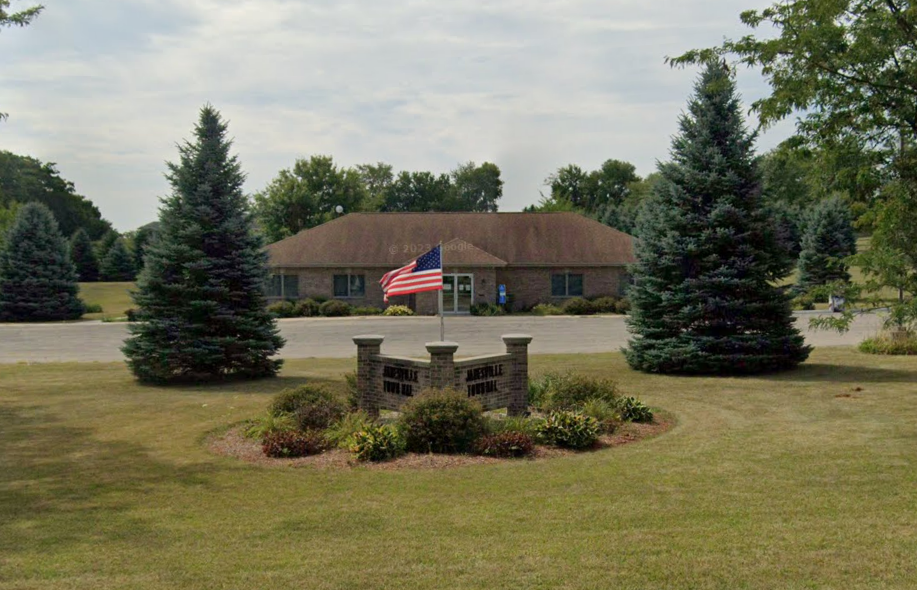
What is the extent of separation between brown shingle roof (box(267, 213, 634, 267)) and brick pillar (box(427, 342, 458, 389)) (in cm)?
3213

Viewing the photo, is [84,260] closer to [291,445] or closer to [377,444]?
[291,445]

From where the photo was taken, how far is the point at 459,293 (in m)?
45.4

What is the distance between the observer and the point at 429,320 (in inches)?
1613

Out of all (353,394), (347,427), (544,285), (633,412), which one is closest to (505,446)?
(347,427)

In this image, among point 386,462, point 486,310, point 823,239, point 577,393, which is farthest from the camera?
point 823,239

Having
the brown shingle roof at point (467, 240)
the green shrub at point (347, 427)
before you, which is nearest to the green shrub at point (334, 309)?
the brown shingle roof at point (467, 240)

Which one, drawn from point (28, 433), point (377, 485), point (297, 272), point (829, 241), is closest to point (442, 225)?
point (297, 272)

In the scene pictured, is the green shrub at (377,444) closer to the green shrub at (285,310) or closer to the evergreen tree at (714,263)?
the evergreen tree at (714,263)

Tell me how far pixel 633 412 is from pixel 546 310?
3031 centimetres

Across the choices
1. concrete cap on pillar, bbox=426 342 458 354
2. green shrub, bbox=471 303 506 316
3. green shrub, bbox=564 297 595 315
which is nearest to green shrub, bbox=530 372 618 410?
concrete cap on pillar, bbox=426 342 458 354

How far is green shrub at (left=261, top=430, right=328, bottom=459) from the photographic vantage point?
11.7m

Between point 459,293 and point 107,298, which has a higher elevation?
point 107,298

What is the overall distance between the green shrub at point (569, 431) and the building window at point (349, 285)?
35311mm

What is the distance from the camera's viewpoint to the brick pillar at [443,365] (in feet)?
41.6
